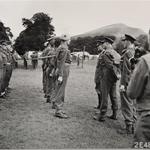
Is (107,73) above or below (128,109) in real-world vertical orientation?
above

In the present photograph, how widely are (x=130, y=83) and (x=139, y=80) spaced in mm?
131

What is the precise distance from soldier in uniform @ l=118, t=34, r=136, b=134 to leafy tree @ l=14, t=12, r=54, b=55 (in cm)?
2196

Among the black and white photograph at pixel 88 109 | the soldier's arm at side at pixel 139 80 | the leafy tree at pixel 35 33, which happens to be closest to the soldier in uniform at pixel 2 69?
the black and white photograph at pixel 88 109

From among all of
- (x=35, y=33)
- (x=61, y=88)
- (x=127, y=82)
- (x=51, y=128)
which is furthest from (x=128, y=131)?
(x=35, y=33)

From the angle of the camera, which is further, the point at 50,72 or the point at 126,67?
the point at 50,72

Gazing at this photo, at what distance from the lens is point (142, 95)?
386 cm

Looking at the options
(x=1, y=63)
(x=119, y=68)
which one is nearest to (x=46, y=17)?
(x=1, y=63)

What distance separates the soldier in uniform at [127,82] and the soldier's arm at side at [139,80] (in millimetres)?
3410

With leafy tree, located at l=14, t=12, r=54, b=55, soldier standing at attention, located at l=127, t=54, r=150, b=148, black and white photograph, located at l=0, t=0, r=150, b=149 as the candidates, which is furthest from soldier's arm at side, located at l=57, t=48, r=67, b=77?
leafy tree, located at l=14, t=12, r=54, b=55

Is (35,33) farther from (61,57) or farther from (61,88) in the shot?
(61,57)

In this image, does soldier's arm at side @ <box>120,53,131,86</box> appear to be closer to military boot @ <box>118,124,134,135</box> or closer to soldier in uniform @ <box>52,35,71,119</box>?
military boot @ <box>118,124,134,135</box>

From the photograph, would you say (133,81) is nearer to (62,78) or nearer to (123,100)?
(123,100)

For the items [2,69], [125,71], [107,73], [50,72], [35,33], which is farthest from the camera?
[35,33]

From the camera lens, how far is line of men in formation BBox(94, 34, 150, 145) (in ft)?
12.5
